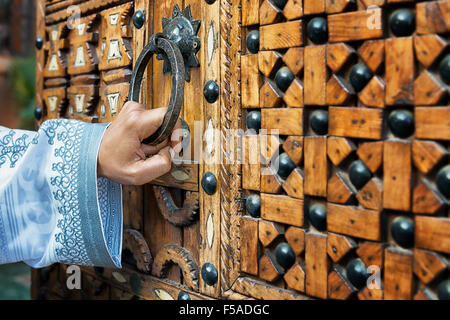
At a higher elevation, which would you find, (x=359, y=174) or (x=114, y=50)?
(x=114, y=50)

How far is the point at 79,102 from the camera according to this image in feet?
2.67

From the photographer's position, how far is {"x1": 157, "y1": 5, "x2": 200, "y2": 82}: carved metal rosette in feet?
1.94

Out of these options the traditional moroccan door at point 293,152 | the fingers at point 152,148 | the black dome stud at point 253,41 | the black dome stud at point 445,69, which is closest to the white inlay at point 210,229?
the traditional moroccan door at point 293,152

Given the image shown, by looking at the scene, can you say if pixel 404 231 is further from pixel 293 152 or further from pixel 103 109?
pixel 103 109

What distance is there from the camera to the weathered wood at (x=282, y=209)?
488mm

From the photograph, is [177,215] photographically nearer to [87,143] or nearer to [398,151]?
[87,143]

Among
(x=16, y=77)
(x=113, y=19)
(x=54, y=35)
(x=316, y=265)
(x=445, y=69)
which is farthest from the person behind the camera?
(x=16, y=77)

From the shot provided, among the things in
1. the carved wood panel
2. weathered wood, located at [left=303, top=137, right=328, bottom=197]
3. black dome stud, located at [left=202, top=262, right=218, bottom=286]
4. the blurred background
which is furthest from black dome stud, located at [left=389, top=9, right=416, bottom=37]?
the blurred background

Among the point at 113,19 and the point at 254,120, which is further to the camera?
the point at 113,19

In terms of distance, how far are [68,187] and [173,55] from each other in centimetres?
21

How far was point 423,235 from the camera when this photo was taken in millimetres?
394

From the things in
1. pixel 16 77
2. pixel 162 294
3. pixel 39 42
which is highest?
pixel 16 77

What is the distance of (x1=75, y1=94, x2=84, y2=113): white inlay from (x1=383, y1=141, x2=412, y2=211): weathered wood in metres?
0.56

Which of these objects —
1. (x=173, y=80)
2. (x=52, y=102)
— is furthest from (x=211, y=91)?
(x=52, y=102)
